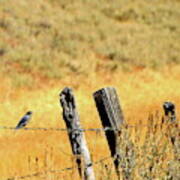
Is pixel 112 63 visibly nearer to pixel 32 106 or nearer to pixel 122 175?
pixel 32 106

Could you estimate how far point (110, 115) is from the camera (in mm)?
5922

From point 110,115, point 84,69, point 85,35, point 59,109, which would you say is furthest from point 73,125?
point 85,35

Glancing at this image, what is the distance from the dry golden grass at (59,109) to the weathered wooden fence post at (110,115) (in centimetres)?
292

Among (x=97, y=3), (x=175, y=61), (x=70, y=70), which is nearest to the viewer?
(x=70, y=70)

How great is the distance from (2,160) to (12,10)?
21.8 metres

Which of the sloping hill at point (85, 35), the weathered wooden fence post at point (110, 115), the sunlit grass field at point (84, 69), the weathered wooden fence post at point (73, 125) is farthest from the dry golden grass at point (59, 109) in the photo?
the weathered wooden fence post at point (110, 115)

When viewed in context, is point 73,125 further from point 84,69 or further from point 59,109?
point 84,69

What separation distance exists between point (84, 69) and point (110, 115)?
1840 cm

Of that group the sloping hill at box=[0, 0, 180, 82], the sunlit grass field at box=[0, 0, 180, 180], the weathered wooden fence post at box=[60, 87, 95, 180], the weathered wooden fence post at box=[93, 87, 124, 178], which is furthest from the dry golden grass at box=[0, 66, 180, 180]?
the weathered wooden fence post at box=[93, 87, 124, 178]

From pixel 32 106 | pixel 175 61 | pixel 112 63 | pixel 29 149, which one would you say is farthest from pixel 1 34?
pixel 29 149

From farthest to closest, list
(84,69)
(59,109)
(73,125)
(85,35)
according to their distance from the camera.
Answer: (85,35) → (84,69) → (59,109) → (73,125)

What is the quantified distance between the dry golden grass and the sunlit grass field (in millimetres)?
26

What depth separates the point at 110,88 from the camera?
5.95 meters

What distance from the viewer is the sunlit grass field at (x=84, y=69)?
1016 centimetres
